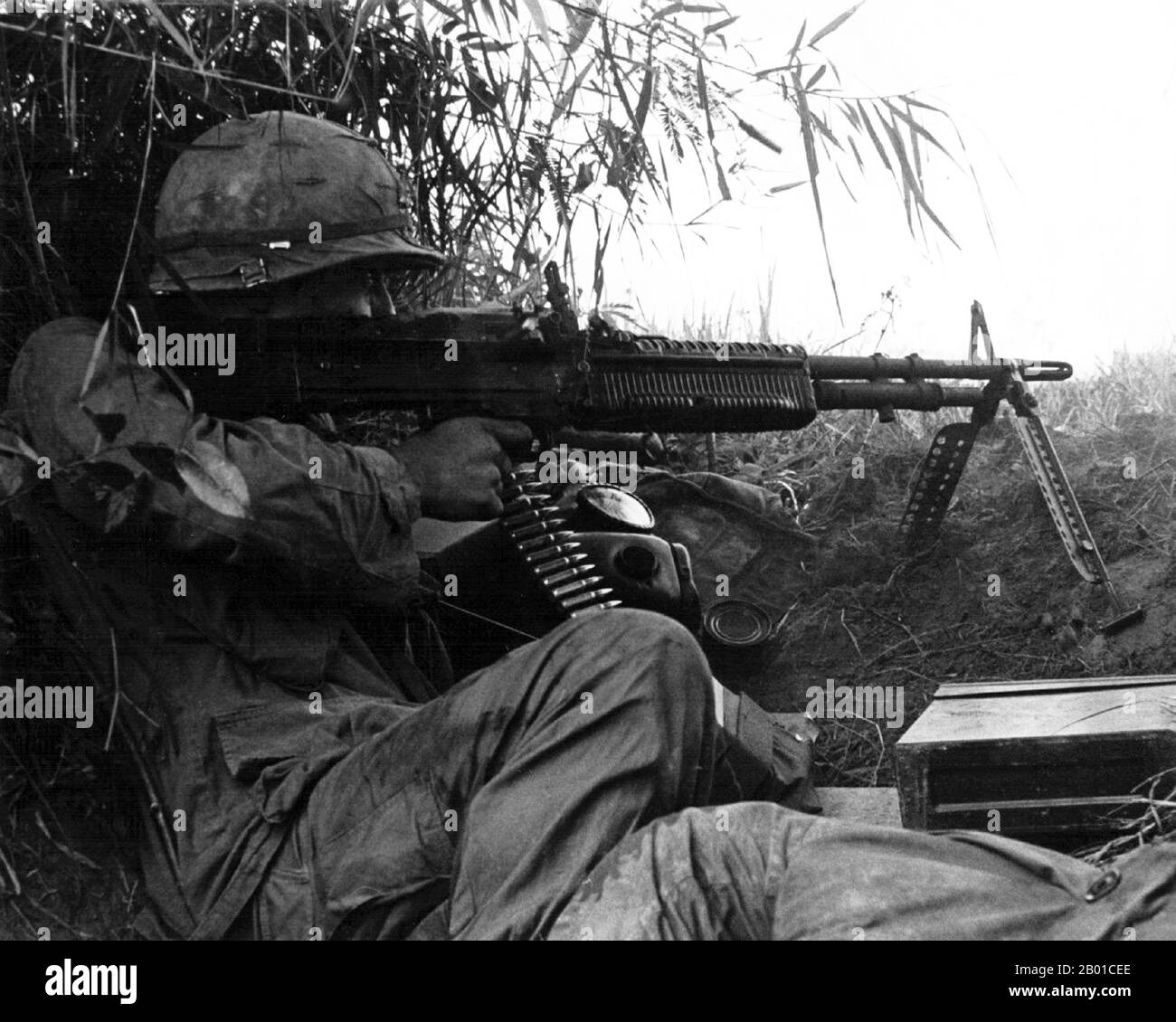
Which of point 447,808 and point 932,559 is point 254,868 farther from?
point 932,559

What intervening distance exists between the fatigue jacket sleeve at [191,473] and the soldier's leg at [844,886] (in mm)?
1020

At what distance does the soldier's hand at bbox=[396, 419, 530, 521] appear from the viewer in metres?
3.56

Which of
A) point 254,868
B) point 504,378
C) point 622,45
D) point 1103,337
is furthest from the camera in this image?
point 1103,337

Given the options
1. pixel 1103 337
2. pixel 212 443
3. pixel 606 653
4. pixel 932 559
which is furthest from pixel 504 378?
pixel 1103 337

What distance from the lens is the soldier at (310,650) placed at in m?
2.73

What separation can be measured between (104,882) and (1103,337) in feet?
12.3

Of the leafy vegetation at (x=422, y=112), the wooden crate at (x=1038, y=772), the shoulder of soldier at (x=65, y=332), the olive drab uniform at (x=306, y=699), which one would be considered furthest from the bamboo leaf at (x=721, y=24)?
the wooden crate at (x=1038, y=772)

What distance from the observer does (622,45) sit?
4.22 metres

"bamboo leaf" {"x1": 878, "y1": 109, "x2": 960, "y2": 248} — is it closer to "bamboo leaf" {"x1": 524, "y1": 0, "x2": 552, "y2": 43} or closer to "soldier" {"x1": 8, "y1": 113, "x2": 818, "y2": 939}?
"bamboo leaf" {"x1": 524, "y1": 0, "x2": 552, "y2": 43}

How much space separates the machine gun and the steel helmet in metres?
0.14

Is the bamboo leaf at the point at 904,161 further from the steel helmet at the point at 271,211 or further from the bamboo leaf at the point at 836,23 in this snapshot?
the steel helmet at the point at 271,211

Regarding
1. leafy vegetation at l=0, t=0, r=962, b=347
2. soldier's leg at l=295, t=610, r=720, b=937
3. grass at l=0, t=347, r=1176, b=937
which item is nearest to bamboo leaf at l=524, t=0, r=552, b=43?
leafy vegetation at l=0, t=0, r=962, b=347

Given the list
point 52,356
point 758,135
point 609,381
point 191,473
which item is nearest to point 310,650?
point 191,473

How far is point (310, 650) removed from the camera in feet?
11.2
